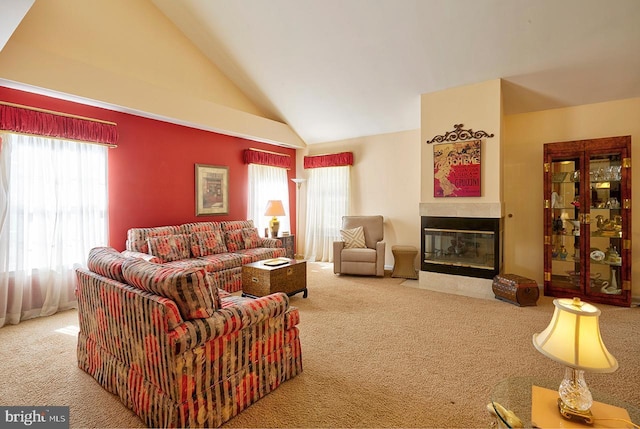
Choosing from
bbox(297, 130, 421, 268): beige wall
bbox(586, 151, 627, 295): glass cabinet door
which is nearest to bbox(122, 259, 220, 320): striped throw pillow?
bbox(297, 130, 421, 268): beige wall

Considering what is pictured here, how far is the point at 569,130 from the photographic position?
4.34 meters

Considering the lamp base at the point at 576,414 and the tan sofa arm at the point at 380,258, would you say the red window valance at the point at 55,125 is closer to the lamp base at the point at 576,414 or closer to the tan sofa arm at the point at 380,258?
the tan sofa arm at the point at 380,258

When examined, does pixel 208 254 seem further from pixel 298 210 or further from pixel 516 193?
pixel 516 193

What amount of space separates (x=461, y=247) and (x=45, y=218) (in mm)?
5164

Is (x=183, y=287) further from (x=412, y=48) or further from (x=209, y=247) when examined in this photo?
(x=412, y=48)

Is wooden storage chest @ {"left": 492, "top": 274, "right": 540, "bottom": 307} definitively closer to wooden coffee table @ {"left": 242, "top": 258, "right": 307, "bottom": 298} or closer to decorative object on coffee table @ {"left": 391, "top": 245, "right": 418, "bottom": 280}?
decorative object on coffee table @ {"left": 391, "top": 245, "right": 418, "bottom": 280}

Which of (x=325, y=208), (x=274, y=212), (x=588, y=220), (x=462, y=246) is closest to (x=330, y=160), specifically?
(x=325, y=208)

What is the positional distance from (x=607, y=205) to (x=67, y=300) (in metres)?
6.70

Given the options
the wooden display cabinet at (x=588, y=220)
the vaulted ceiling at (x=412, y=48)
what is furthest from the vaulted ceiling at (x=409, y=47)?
the wooden display cabinet at (x=588, y=220)

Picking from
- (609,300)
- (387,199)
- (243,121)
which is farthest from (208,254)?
(609,300)

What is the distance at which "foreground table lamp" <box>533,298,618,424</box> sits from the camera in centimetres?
117

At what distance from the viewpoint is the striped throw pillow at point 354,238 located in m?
5.55

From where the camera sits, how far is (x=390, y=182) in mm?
5844

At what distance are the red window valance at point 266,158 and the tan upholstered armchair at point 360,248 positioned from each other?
1.81 meters
